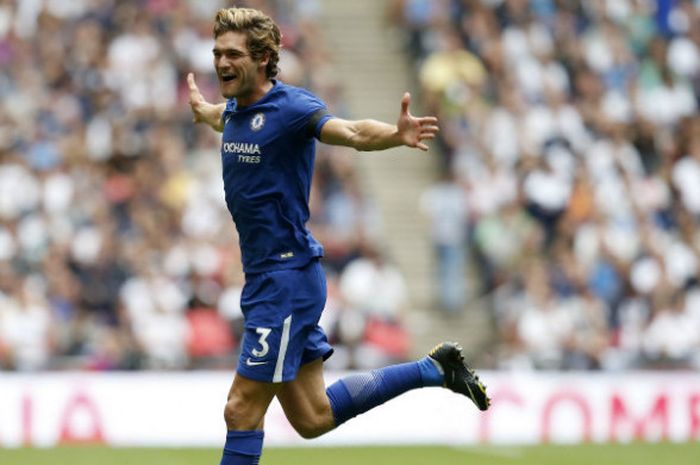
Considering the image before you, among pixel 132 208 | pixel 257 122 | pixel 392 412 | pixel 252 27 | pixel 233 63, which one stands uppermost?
pixel 252 27

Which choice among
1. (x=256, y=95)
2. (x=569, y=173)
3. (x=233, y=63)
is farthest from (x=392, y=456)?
(x=233, y=63)

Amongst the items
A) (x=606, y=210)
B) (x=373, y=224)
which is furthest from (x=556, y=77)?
(x=373, y=224)

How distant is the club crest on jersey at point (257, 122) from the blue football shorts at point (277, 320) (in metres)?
0.71

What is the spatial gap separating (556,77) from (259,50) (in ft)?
37.1

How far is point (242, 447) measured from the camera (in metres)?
7.71

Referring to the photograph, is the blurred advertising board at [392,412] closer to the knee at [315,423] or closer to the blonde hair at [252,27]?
the knee at [315,423]

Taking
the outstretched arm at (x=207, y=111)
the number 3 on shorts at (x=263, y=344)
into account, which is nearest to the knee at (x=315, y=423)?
the number 3 on shorts at (x=263, y=344)

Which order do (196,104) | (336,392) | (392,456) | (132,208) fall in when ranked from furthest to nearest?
(132,208)
(392,456)
(196,104)
(336,392)

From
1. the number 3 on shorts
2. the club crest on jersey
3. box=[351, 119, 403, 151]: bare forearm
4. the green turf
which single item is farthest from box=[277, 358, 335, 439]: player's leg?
the green turf

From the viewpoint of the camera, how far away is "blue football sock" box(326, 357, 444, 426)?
A: 26.6 ft

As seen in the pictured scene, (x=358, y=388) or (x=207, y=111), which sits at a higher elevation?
(x=207, y=111)

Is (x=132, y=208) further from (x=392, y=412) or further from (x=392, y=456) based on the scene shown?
(x=392, y=456)

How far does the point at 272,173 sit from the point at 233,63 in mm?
564

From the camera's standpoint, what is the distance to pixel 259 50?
303 inches
